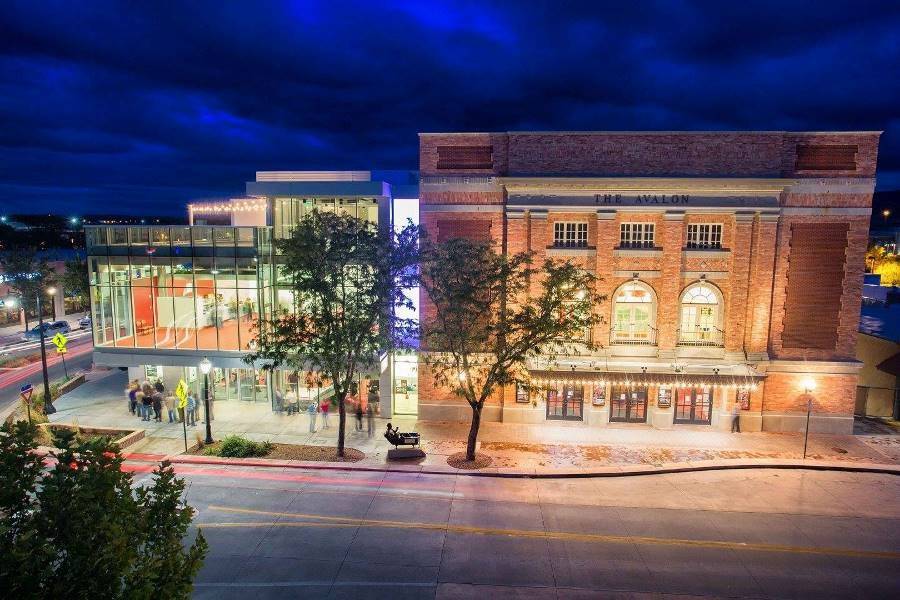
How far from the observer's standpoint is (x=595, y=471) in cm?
1989

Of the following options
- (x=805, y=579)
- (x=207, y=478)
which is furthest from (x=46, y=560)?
(x=805, y=579)

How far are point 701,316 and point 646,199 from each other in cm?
591

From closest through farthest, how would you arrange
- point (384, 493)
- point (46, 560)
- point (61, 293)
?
1. point (46, 560)
2. point (384, 493)
3. point (61, 293)

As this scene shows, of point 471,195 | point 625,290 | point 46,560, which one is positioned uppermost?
point 471,195

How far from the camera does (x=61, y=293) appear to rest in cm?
5175

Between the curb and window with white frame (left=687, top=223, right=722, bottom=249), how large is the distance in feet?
30.5

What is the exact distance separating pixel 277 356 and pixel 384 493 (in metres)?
6.41

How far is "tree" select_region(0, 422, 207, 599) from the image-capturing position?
5.96 meters

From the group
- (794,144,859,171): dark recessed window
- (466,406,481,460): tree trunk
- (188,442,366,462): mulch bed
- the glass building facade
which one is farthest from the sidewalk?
(794,144,859,171): dark recessed window

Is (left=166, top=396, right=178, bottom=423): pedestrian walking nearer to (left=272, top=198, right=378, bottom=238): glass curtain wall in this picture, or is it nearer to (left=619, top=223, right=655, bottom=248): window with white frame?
(left=272, top=198, right=378, bottom=238): glass curtain wall

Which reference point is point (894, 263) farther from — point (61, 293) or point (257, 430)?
point (61, 293)

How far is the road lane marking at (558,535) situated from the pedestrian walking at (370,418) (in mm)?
7510

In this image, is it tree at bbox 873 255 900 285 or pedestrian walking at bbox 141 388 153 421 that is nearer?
pedestrian walking at bbox 141 388 153 421

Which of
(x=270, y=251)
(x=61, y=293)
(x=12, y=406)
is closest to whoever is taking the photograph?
(x=270, y=251)
